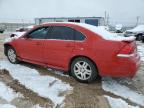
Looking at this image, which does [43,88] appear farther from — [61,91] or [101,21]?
[101,21]

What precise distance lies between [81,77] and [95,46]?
0.91m

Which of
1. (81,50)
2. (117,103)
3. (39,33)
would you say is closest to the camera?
(117,103)

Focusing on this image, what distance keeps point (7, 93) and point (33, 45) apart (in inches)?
87.2

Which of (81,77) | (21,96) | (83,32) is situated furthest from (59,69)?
(21,96)

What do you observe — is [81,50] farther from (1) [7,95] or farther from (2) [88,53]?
(1) [7,95]

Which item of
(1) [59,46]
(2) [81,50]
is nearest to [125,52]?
(2) [81,50]

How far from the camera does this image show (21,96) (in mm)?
5359

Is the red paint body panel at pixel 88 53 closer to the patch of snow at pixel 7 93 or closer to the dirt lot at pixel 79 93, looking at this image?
the dirt lot at pixel 79 93

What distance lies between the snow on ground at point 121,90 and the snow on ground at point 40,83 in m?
0.96

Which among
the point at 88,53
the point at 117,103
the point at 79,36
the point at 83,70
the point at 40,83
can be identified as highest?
the point at 79,36

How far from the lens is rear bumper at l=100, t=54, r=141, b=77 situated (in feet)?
19.1

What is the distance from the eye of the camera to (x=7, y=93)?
218 inches

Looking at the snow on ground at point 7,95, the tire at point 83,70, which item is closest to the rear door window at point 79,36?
the tire at point 83,70

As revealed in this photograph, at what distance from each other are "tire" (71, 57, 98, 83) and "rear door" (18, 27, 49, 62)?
123 cm
